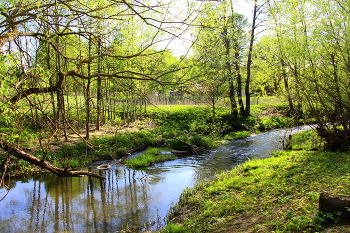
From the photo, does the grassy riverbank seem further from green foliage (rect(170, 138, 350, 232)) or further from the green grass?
the green grass

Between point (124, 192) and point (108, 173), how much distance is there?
2428mm

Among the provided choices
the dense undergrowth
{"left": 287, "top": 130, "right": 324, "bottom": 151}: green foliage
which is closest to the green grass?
the dense undergrowth

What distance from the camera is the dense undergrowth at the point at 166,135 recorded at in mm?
11539

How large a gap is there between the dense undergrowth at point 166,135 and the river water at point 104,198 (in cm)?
93

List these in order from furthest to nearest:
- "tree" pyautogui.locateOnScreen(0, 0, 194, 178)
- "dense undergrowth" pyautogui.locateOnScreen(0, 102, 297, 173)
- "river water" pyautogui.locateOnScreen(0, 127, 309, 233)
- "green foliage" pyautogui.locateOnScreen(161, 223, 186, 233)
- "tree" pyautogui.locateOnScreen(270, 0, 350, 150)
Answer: "dense undergrowth" pyautogui.locateOnScreen(0, 102, 297, 173), "tree" pyautogui.locateOnScreen(270, 0, 350, 150), "river water" pyautogui.locateOnScreen(0, 127, 309, 233), "green foliage" pyautogui.locateOnScreen(161, 223, 186, 233), "tree" pyautogui.locateOnScreen(0, 0, 194, 178)

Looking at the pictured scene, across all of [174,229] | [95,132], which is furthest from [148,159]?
[174,229]

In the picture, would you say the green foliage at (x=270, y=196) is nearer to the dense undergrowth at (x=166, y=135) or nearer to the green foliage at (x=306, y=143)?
the green foliage at (x=306, y=143)

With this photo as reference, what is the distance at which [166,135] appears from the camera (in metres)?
17.0

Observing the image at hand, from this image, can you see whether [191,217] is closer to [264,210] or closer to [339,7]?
[264,210]

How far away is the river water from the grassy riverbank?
0.94 m

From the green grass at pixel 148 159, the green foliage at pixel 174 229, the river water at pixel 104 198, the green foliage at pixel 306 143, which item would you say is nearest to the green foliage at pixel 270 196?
the green foliage at pixel 174 229

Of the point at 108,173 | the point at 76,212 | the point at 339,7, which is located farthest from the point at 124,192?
the point at 339,7

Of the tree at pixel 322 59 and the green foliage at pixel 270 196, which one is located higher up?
the tree at pixel 322 59

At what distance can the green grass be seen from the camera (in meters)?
11.5
